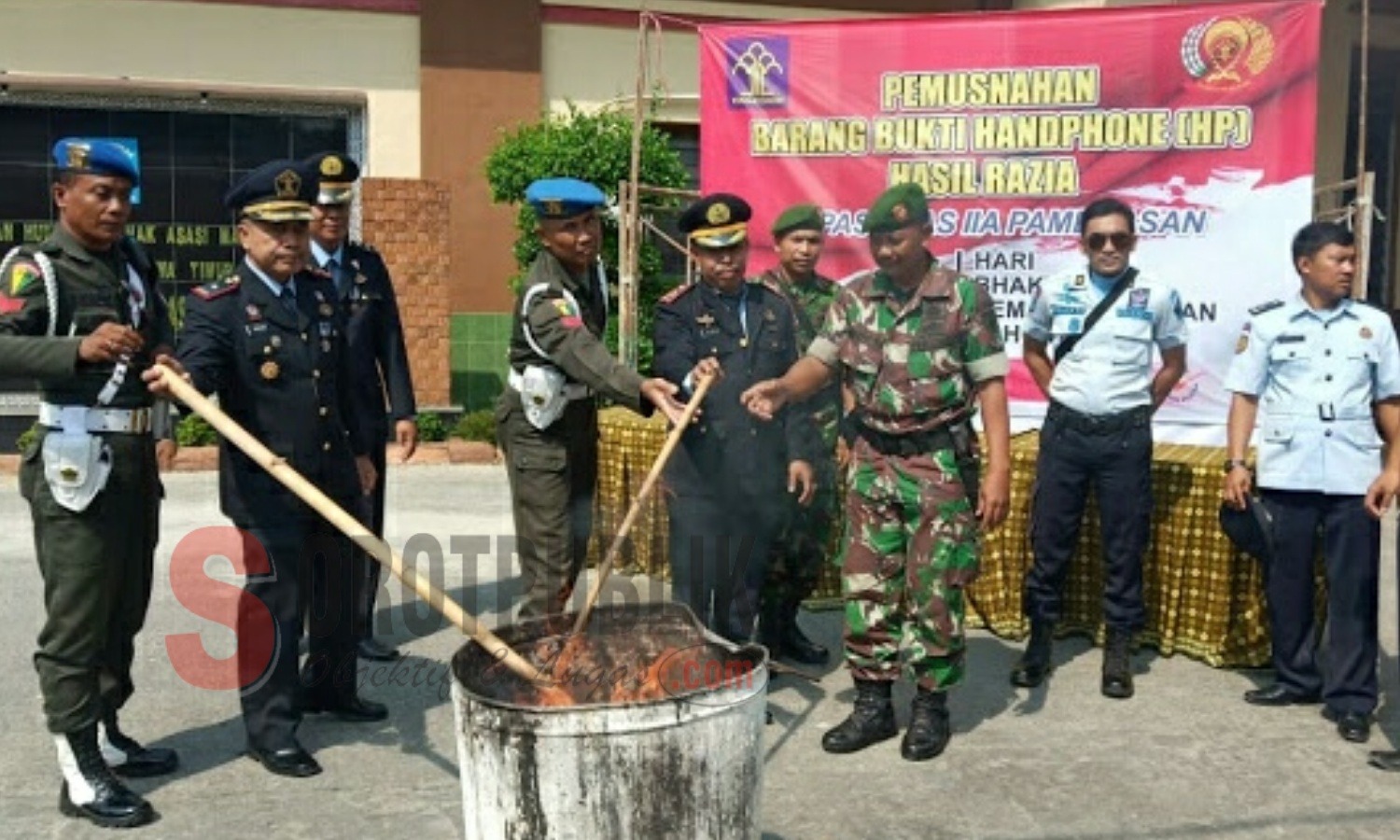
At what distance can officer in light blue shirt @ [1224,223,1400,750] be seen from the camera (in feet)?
14.4

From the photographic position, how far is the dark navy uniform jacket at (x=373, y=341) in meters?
5.05

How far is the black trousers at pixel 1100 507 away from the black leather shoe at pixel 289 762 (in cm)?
284

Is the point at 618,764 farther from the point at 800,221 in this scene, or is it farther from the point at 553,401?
the point at 800,221

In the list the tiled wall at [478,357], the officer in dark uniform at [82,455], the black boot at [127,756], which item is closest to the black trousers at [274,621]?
the black boot at [127,756]

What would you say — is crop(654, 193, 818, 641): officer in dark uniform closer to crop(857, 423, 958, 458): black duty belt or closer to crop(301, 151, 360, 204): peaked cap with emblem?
crop(857, 423, 958, 458): black duty belt

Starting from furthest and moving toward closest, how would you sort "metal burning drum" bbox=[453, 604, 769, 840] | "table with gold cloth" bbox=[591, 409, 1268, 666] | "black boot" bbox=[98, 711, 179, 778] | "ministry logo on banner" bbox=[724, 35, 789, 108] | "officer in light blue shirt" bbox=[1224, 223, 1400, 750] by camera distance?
"ministry logo on banner" bbox=[724, 35, 789, 108], "table with gold cloth" bbox=[591, 409, 1268, 666], "officer in light blue shirt" bbox=[1224, 223, 1400, 750], "black boot" bbox=[98, 711, 179, 778], "metal burning drum" bbox=[453, 604, 769, 840]

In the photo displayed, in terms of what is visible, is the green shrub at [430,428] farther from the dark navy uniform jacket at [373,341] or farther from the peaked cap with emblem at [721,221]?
the peaked cap with emblem at [721,221]

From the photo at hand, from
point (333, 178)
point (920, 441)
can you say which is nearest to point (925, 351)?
point (920, 441)

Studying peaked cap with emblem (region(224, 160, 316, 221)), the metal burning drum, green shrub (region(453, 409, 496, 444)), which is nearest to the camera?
the metal burning drum

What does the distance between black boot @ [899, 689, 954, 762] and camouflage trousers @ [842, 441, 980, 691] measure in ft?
0.20

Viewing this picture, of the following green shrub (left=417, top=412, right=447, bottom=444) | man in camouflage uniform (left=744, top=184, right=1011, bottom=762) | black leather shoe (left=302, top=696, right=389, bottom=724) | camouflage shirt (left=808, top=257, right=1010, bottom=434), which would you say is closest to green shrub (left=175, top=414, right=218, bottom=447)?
green shrub (left=417, top=412, right=447, bottom=444)

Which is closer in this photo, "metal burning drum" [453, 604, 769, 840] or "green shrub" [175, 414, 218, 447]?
"metal burning drum" [453, 604, 769, 840]

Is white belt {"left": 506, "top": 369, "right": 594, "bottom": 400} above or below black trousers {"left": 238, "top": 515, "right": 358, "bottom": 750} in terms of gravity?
above

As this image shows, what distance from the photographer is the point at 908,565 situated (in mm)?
4270
